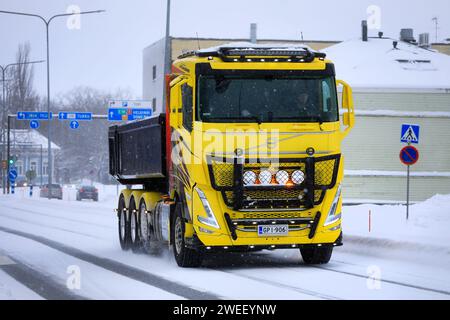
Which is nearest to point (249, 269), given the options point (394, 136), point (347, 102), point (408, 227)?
point (347, 102)

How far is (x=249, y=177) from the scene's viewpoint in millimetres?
14898

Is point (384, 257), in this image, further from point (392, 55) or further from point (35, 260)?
point (392, 55)

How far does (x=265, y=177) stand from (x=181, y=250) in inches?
76.5

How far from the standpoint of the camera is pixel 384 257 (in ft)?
59.8

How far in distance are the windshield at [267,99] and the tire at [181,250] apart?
5.95 ft

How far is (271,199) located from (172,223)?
2151mm

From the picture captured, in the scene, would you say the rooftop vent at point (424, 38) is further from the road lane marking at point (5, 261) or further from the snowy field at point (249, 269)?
the road lane marking at point (5, 261)

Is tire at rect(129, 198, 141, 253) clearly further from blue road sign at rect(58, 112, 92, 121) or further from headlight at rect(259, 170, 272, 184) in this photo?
blue road sign at rect(58, 112, 92, 121)

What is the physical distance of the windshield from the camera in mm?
15102

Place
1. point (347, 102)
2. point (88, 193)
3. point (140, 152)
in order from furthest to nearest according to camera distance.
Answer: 1. point (88, 193)
2. point (140, 152)
3. point (347, 102)

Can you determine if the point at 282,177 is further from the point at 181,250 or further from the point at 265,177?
the point at 181,250

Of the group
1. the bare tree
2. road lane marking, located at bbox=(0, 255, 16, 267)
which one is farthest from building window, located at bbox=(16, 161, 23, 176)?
road lane marking, located at bbox=(0, 255, 16, 267)
